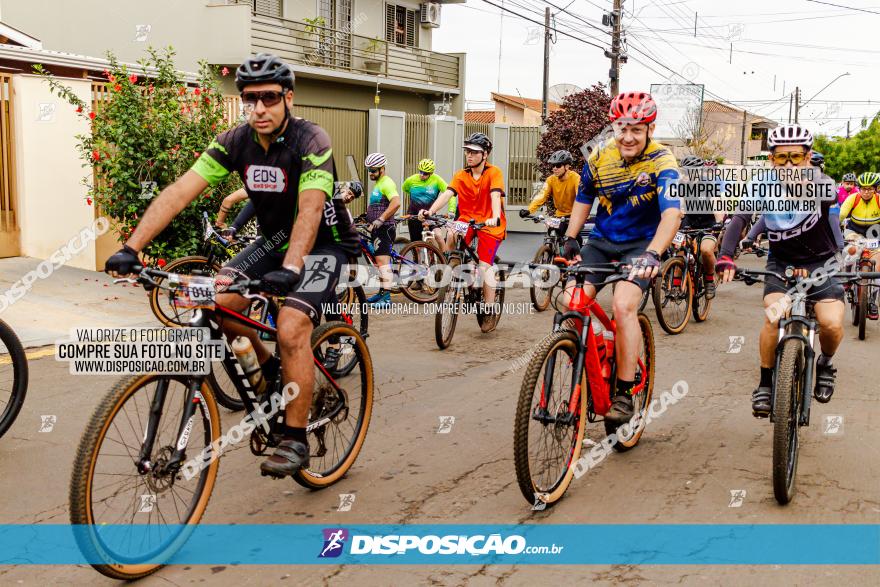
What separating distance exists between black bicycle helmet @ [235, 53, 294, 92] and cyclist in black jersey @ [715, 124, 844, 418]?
9.68 feet

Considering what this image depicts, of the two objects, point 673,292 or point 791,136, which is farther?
point 673,292

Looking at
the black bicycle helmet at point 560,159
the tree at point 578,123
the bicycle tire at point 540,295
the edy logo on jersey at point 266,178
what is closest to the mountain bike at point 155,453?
the edy logo on jersey at point 266,178

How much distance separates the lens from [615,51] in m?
25.9

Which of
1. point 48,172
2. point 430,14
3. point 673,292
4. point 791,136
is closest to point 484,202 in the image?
point 673,292

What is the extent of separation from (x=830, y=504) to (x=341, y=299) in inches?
169

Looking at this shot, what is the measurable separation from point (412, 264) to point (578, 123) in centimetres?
1393

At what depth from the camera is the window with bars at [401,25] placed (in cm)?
2803

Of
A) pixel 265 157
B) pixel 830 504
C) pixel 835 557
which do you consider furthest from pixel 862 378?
pixel 265 157

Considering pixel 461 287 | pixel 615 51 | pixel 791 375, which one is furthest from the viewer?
pixel 615 51

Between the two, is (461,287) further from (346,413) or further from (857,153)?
(857,153)

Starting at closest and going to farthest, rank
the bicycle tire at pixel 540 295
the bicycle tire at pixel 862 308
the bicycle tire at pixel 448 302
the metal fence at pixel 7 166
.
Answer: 1. the bicycle tire at pixel 448 302
2. the bicycle tire at pixel 862 308
3. the bicycle tire at pixel 540 295
4. the metal fence at pixel 7 166

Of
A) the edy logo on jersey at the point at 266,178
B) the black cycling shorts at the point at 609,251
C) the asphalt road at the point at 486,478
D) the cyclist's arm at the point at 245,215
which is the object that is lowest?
the asphalt road at the point at 486,478

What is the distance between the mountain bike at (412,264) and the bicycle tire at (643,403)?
5326 mm

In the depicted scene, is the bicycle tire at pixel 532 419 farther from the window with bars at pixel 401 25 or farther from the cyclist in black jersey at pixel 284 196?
the window with bars at pixel 401 25
